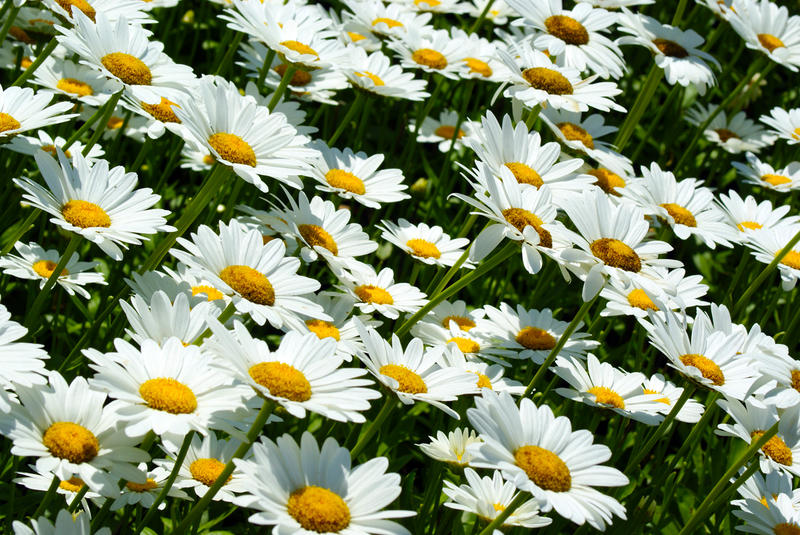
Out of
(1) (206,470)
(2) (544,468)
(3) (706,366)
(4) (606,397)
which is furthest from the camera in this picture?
(4) (606,397)

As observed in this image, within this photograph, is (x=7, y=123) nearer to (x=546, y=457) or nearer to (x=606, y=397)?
(x=546, y=457)

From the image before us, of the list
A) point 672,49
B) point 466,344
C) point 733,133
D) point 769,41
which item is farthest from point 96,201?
point 733,133

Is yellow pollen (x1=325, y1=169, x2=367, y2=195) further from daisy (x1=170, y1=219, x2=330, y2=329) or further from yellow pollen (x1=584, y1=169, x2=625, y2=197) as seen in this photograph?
yellow pollen (x1=584, y1=169, x2=625, y2=197)

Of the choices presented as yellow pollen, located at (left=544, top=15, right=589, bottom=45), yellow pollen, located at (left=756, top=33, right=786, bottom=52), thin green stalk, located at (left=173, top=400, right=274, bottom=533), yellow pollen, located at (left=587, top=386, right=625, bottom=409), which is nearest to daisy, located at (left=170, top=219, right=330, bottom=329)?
thin green stalk, located at (left=173, top=400, right=274, bottom=533)

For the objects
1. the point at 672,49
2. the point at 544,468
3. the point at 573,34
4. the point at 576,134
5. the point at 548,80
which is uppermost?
the point at 672,49

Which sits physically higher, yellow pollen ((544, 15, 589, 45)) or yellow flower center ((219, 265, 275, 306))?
yellow pollen ((544, 15, 589, 45))

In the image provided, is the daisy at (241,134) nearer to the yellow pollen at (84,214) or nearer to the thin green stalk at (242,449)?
the yellow pollen at (84,214)

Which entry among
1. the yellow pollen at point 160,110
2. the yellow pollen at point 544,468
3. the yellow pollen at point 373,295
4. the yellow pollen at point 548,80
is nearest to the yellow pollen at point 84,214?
the yellow pollen at point 160,110
